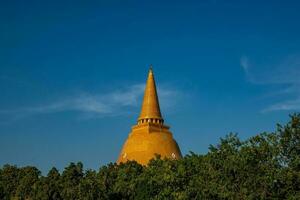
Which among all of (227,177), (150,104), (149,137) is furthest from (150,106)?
(227,177)

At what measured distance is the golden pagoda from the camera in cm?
7706

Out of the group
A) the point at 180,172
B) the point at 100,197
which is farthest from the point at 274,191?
the point at 100,197

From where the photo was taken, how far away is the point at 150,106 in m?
81.1

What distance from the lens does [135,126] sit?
3204 inches

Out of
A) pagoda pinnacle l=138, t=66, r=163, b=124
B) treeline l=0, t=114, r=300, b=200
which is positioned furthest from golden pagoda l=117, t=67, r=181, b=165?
treeline l=0, t=114, r=300, b=200

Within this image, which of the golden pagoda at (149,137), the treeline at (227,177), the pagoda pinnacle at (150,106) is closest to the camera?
the treeline at (227,177)

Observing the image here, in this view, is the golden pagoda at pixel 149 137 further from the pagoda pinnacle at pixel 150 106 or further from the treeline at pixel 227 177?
the treeline at pixel 227 177

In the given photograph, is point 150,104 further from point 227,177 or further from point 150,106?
point 227,177

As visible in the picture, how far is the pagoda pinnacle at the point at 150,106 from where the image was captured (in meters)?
80.4

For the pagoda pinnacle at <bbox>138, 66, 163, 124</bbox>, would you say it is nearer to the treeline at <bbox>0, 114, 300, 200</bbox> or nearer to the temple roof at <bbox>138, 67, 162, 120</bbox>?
the temple roof at <bbox>138, 67, 162, 120</bbox>

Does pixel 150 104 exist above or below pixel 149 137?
above

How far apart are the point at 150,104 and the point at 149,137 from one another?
5.46 meters

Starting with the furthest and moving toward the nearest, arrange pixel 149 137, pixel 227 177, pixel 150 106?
pixel 150 106 → pixel 149 137 → pixel 227 177

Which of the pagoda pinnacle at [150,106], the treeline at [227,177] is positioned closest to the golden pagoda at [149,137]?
the pagoda pinnacle at [150,106]
